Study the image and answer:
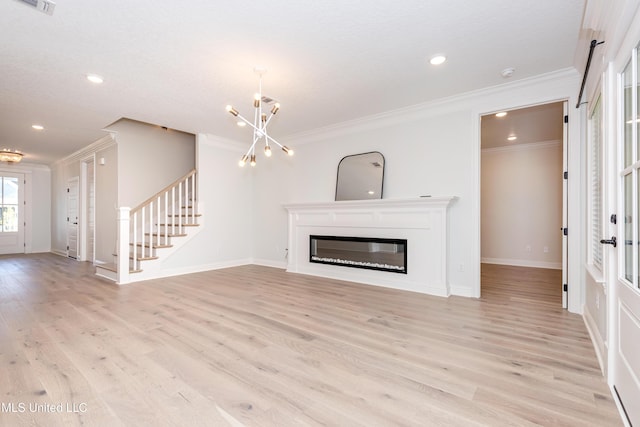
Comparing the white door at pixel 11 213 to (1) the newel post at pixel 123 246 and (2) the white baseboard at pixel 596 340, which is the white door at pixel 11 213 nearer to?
(1) the newel post at pixel 123 246

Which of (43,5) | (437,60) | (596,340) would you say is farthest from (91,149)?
(596,340)

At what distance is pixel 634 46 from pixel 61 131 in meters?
7.75

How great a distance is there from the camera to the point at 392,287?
4504 mm

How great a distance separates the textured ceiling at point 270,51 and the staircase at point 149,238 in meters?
1.65

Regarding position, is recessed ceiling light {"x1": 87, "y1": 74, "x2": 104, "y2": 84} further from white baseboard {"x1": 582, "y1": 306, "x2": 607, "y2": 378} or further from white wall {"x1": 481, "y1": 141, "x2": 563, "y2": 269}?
white wall {"x1": 481, "y1": 141, "x2": 563, "y2": 269}

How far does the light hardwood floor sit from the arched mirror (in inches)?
68.1

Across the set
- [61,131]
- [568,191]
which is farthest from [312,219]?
[61,131]

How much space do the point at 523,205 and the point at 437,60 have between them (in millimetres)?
5062

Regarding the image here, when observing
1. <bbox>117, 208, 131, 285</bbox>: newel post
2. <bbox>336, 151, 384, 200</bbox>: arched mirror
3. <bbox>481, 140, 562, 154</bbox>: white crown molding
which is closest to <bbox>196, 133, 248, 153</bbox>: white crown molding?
<bbox>117, 208, 131, 285</bbox>: newel post

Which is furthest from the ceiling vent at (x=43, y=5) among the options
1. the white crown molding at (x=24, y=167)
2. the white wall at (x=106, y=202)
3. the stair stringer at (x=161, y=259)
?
the white crown molding at (x=24, y=167)

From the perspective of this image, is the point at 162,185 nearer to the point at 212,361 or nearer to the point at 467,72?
the point at 212,361

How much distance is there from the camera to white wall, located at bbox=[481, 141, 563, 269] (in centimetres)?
636

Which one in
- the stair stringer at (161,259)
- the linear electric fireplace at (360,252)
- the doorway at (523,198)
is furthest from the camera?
the doorway at (523,198)

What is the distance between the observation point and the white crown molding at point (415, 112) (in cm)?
353
